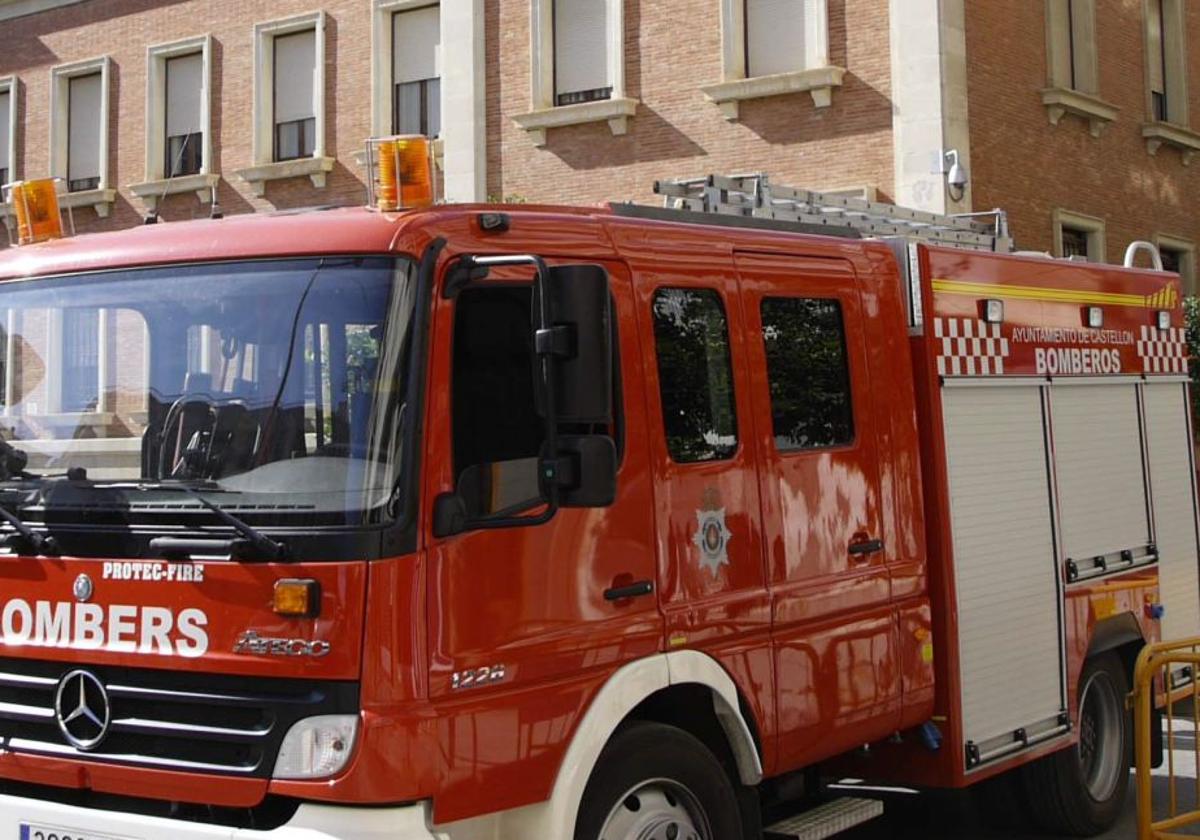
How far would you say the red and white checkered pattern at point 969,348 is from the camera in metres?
6.77

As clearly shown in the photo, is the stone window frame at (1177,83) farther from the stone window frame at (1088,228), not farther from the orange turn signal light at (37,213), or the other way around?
the orange turn signal light at (37,213)

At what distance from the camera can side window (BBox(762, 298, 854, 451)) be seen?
232 inches

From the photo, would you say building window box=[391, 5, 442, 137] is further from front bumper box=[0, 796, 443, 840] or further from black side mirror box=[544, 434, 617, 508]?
→ front bumper box=[0, 796, 443, 840]

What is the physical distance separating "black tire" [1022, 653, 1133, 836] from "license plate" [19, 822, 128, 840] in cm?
464

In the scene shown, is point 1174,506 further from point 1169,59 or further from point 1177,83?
point 1169,59

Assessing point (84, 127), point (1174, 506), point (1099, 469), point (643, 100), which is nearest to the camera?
point (1099, 469)

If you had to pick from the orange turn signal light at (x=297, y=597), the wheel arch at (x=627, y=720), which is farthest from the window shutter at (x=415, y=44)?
the orange turn signal light at (x=297, y=597)

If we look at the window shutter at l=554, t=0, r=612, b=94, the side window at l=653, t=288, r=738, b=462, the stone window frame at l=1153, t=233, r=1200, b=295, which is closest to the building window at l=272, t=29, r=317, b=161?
the window shutter at l=554, t=0, r=612, b=94

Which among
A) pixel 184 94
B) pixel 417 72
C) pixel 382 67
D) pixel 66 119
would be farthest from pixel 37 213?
pixel 66 119

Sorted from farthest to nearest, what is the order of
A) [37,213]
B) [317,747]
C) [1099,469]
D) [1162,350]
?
[1162,350] < [1099,469] < [37,213] < [317,747]

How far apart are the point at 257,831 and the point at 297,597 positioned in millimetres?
652

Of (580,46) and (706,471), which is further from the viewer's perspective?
(580,46)

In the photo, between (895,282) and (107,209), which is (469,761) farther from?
(107,209)

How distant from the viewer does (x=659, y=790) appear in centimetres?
518
